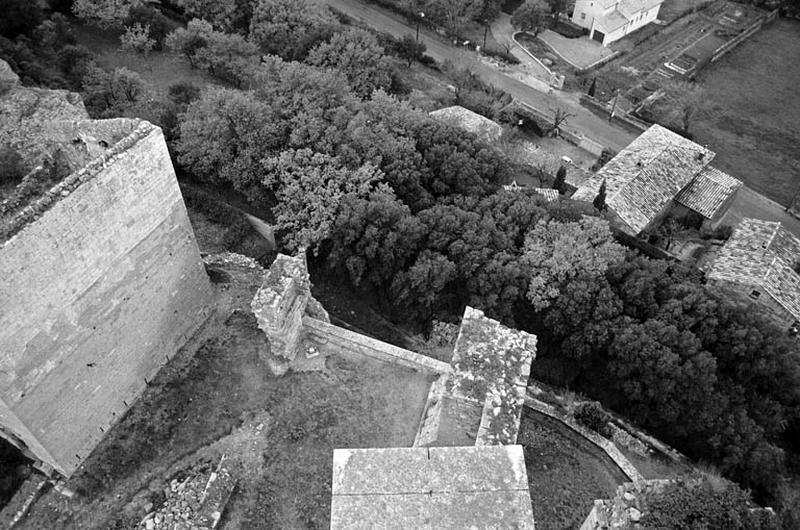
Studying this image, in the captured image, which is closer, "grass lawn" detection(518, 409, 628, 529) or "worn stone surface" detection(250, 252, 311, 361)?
"grass lawn" detection(518, 409, 628, 529)

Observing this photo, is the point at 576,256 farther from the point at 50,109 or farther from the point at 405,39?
the point at 405,39

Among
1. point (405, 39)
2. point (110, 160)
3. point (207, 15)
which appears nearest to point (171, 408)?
point (110, 160)

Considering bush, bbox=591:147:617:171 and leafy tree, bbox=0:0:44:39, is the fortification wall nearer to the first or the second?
leafy tree, bbox=0:0:44:39

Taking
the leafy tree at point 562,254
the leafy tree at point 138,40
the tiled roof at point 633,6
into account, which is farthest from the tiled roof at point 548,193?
the tiled roof at point 633,6

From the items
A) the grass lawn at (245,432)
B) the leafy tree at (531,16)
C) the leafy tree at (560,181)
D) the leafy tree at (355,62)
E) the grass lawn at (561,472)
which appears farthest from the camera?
the leafy tree at (531,16)

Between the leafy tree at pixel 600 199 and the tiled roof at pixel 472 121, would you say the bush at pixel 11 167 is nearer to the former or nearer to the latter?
the tiled roof at pixel 472 121

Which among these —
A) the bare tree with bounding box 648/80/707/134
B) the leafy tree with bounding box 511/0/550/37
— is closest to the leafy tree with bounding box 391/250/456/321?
the bare tree with bounding box 648/80/707/134
